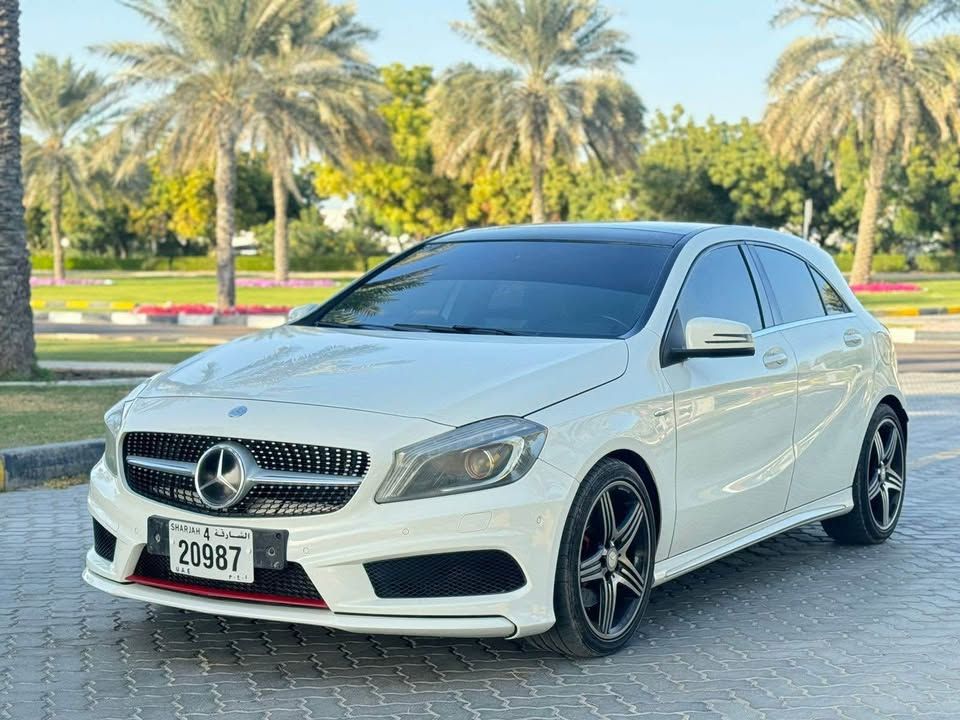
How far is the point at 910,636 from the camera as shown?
19.0 ft

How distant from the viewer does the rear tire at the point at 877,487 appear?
7.54 m

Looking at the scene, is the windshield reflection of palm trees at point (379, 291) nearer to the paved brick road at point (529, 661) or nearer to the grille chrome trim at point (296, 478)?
the paved brick road at point (529, 661)

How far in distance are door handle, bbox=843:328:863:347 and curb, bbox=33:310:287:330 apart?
1028 inches

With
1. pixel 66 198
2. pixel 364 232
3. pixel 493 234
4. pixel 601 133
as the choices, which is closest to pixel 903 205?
pixel 364 232

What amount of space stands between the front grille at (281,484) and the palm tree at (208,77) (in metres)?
31.5

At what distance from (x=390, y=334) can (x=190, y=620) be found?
139 centimetres

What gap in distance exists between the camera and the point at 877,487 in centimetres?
770

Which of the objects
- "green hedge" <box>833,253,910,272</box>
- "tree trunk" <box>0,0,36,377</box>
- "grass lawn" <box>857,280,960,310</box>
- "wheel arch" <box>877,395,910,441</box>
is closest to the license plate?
"wheel arch" <box>877,395,910,441</box>

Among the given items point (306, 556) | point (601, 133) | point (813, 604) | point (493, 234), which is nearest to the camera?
point (306, 556)

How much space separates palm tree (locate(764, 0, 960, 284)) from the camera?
4134cm

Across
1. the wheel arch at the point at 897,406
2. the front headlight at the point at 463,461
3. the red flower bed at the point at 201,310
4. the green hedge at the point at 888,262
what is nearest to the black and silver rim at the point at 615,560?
the front headlight at the point at 463,461

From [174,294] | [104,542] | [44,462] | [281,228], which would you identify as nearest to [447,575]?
[104,542]

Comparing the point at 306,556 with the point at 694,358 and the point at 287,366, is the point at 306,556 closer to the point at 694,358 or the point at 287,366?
the point at 287,366

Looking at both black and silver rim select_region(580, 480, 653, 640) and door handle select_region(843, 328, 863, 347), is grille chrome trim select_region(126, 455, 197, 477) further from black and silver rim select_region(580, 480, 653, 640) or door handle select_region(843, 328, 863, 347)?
door handle select_region(843, 328, 863, 347)
